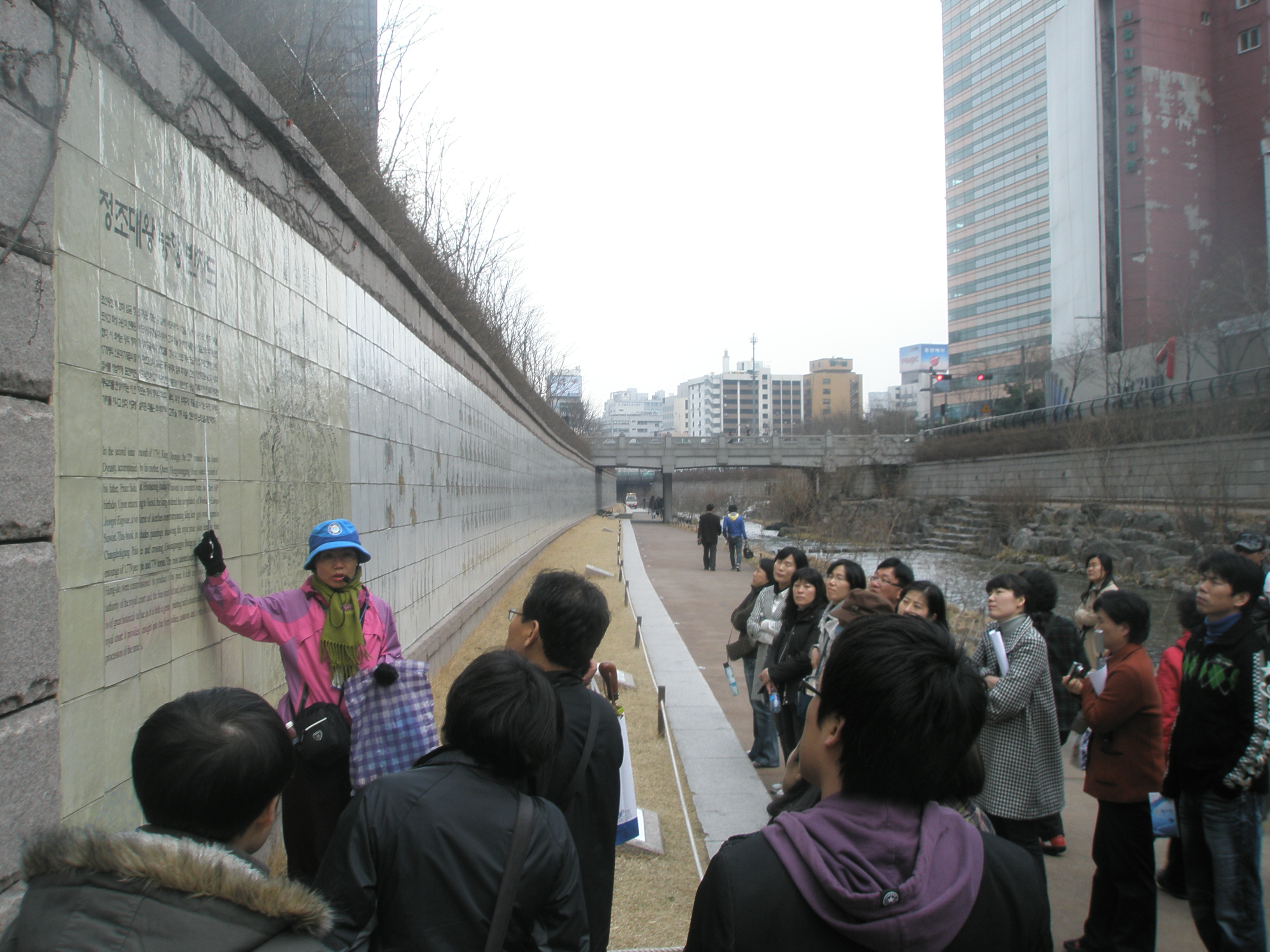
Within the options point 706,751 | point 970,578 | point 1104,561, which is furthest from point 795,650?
point 970,578

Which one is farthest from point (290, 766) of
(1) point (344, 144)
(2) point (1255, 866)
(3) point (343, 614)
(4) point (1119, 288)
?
(4) point (1119, 288)

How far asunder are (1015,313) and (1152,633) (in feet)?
274

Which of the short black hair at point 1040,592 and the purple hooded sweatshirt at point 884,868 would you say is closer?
the purple hooded sweatshirt at point 884,868

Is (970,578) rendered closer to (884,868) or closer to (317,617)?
(317,617)

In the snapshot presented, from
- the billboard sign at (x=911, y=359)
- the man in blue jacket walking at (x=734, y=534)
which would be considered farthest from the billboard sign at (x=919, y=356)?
the man in blue jacket walking at (x=734, y=534)

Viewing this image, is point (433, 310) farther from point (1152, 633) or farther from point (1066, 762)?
point (1152, 633)

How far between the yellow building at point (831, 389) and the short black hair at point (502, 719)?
590 feet

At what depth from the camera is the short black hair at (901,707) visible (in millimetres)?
1700

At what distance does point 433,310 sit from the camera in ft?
32.4

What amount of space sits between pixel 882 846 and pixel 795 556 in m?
5.01

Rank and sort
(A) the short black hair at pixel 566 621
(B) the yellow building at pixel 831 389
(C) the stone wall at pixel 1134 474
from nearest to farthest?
(A) the short black hair at pixel 566 621 → (C) the stone wall at pixel 1134 474 → (B) the yellow building at pixel 831 389

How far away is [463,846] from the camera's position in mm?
2010

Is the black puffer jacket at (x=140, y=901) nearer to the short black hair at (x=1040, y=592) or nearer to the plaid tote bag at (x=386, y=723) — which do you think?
the plaid tote bag at (x=386, y=723)

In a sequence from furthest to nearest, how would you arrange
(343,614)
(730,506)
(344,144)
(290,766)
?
(730,506) < (344,144) < (343,614) < (290,766)
